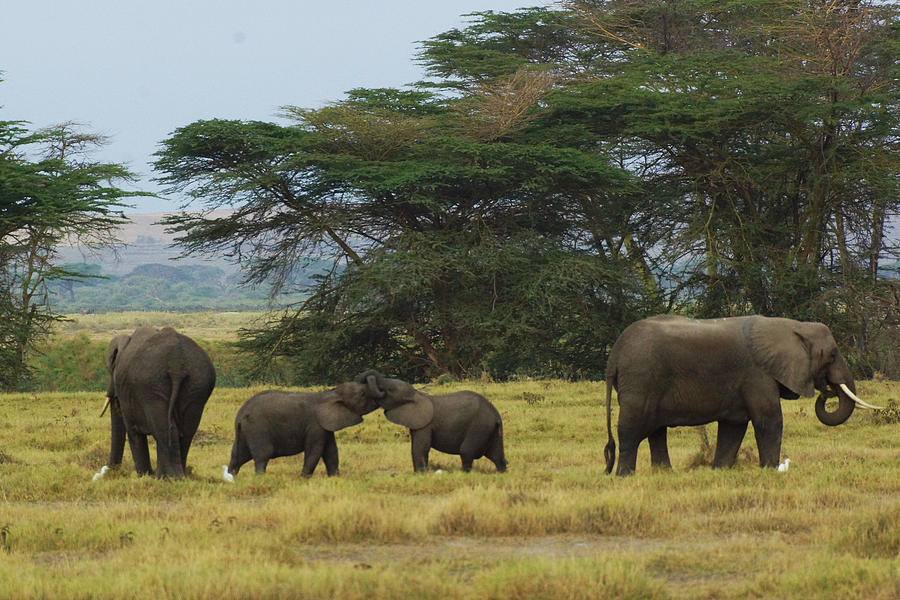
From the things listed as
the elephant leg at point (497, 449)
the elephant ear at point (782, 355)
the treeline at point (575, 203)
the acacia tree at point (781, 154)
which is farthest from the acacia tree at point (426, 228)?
the elephant ear at point (782, 355)

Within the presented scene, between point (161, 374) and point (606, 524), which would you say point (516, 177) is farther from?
point (606, 524)

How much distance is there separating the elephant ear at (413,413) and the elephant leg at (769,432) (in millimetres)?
3276

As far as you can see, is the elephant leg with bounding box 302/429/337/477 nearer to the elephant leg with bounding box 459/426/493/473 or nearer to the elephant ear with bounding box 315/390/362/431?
the elephant ear with bounding box 315/390/362/431

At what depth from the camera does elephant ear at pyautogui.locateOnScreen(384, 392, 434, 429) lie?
1198cm

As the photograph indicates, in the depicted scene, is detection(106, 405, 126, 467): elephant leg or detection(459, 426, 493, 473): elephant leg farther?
detection(459, 426, 493, 473): elephant leg

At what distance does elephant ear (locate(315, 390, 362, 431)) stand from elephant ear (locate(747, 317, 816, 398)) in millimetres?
4069

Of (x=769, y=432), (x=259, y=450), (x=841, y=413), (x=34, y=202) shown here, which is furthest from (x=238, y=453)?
(x=34, y=202)

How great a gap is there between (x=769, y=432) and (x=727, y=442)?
0.57 meters

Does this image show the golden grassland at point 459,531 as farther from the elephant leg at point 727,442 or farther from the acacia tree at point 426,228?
the acacia tree at point 426,228

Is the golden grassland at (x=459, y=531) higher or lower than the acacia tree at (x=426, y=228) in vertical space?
lower

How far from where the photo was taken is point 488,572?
7.07m

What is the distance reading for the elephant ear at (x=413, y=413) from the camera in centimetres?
1198

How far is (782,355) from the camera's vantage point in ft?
37.4

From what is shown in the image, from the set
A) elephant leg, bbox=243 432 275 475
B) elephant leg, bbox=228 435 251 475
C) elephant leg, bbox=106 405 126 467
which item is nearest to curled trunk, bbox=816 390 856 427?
elephant leg, bbox=243 432 275 475
